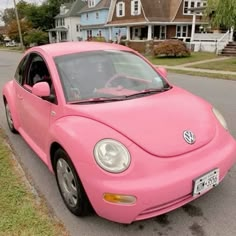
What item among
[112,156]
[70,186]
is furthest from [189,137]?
[70,186]

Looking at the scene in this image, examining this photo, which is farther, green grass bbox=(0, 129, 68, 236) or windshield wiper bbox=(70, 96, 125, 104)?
windshield wiper bbox=(70, 96, 125, 104)

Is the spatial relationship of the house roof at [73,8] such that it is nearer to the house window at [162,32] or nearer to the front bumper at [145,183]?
the house window at [162,32]

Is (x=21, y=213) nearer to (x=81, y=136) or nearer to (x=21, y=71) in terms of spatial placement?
(x=81, y=136)

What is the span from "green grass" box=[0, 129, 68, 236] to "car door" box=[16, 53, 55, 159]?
A: 0.46 m

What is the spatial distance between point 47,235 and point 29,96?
6.33 ft

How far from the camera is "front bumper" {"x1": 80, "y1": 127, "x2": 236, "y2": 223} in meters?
2.44

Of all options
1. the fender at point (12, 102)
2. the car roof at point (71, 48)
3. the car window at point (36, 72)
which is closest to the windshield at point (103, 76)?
the car roof at point (71, 48)

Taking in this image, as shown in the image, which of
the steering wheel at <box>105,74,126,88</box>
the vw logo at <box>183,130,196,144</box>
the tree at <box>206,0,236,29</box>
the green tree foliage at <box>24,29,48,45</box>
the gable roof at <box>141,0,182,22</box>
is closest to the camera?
the vw logo at <box>183,130,196,144</box>

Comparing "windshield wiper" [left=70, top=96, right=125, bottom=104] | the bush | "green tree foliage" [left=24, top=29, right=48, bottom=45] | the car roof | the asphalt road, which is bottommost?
"green tree foliage" [left=24, top=29, right=48, bottom=45]

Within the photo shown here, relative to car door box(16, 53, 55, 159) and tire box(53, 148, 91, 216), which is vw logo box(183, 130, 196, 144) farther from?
car door box(16, 53, 55, 159)

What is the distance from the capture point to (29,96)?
402cm

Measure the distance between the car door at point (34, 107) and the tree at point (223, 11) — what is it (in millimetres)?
15017

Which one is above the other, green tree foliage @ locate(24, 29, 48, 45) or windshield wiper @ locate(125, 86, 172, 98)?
windshield wiper @ locate(125, 86, 172, 98)

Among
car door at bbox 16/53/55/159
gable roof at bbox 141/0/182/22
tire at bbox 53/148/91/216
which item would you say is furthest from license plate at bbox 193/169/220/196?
gable roof at bbox 141/0/182/22
